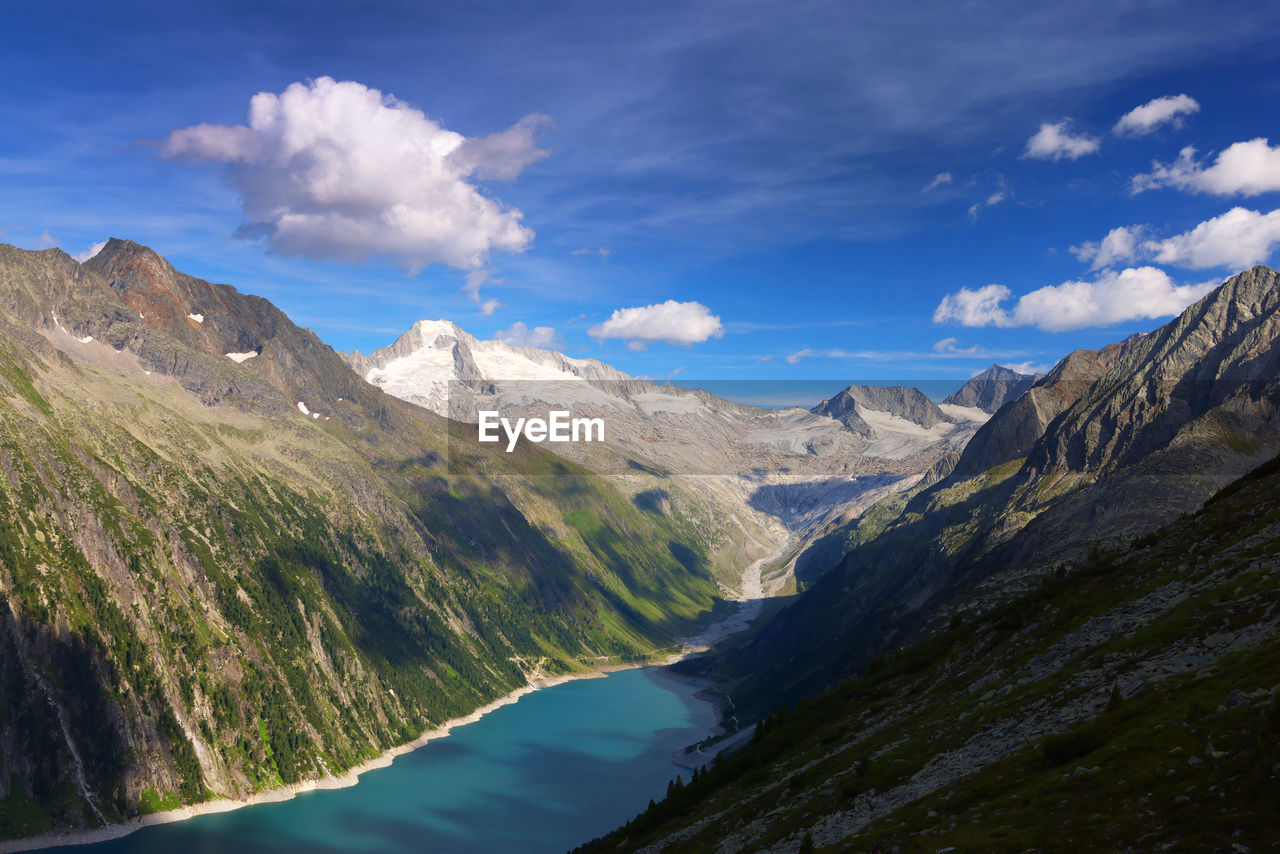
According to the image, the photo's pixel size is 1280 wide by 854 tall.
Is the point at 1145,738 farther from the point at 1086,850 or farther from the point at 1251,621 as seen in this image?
the point at 1251,621

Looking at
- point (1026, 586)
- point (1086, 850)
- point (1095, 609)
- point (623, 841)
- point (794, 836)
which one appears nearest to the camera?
point (1086, 850)

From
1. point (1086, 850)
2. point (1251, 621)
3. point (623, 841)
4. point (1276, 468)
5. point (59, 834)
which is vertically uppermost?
point (1276, 468)

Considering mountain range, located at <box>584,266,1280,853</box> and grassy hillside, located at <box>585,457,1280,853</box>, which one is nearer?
grassy hillside, located at <box>585,457,1280,853</box>

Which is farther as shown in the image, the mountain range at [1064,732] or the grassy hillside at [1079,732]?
the mountain range at [1064,732]

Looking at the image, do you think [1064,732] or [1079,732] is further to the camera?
[1064,732]

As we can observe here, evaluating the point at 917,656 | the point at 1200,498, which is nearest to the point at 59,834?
the point at 917,656

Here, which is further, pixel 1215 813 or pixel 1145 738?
pixel 1145 738

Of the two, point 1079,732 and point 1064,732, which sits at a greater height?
point 1079,732

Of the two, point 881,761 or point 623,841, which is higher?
point 881,761
